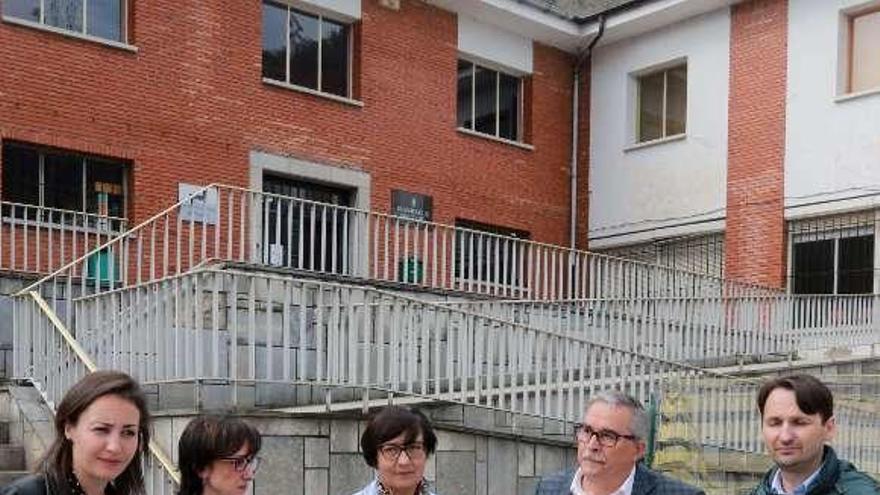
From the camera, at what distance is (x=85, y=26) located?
14406 millimetres

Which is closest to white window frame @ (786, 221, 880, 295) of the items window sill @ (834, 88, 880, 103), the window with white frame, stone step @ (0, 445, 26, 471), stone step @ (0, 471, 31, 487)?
window sill @ (834, 88, 880, 103)

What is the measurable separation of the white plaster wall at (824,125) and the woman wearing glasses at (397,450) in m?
14.6

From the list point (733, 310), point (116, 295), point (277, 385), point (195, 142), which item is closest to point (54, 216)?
point (195, 142)

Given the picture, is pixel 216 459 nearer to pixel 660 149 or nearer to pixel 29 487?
pixel 29 487

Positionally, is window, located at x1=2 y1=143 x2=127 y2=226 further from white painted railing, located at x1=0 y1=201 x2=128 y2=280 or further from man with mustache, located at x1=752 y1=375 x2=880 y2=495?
man with mustache, located at x1=752 y1=375 x2=880 y2=495

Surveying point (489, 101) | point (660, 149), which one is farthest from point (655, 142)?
point (489, 101)

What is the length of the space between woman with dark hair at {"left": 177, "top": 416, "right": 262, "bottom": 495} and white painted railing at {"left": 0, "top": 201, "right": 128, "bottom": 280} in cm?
928

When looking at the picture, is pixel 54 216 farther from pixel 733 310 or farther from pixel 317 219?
pixel 733 310

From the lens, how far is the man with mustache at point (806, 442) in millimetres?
3670

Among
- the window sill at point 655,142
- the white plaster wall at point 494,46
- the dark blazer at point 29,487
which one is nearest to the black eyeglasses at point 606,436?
the dark blazer at point 29,487

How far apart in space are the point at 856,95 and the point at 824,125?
2.38 feet

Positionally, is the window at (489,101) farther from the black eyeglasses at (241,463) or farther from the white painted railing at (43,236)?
the black eyeglasses at (241,463)

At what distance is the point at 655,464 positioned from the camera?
9.73 m

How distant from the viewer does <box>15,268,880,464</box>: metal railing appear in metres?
8.34
